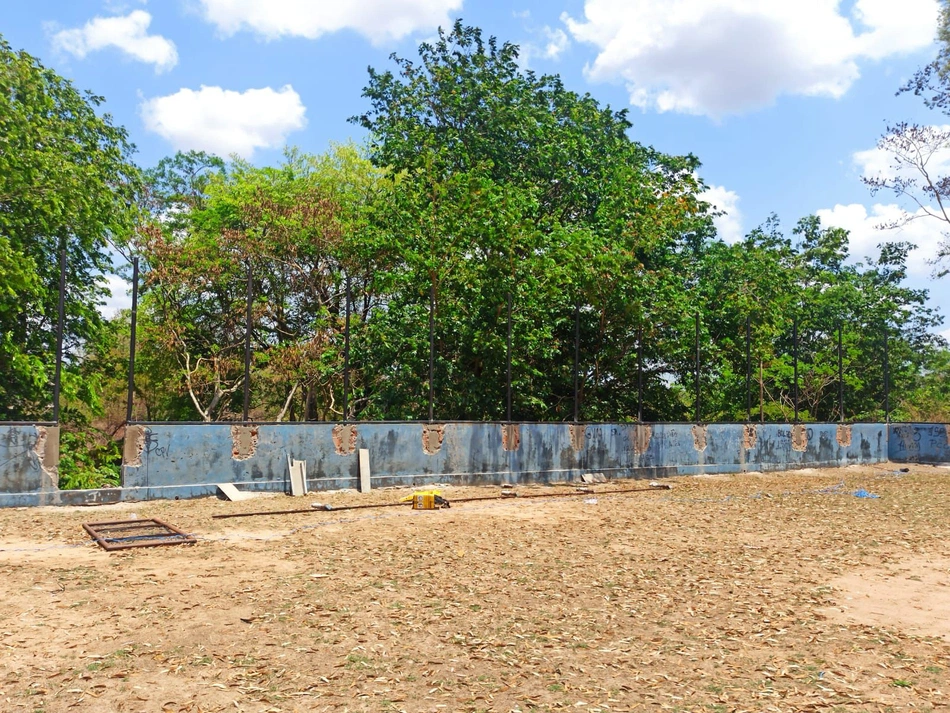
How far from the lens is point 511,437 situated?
1382cm

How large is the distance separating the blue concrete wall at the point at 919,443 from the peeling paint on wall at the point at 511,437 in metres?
12.6

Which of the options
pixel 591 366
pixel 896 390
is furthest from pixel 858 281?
pixel 591 366

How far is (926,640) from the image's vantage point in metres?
4.96

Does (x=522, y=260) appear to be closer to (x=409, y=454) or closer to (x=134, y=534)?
(x=409, y=454)

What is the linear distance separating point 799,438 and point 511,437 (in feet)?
28.0

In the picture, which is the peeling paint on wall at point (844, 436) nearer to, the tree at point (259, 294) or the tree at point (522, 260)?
the tree at point (522, 260)

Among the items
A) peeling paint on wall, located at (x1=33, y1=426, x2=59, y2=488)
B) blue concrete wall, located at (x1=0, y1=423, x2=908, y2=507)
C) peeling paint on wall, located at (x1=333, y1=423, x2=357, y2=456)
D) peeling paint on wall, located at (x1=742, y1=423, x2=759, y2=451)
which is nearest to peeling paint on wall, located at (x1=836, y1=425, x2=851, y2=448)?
blue concrete wall, located at (x1=0, y1=423, x2=908, y2=507)

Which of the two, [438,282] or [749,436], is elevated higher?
[438,282]

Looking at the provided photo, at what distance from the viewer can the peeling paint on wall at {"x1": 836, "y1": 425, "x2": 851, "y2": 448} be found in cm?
1934

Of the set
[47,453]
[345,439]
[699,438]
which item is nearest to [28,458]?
[47,453]

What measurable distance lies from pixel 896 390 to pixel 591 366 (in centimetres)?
1556

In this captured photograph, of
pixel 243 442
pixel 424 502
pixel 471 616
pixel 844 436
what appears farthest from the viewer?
pixel 844 436

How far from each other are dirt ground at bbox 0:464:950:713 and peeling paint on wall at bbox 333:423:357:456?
2.66 meters

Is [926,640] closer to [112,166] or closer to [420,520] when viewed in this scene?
[420,520]
